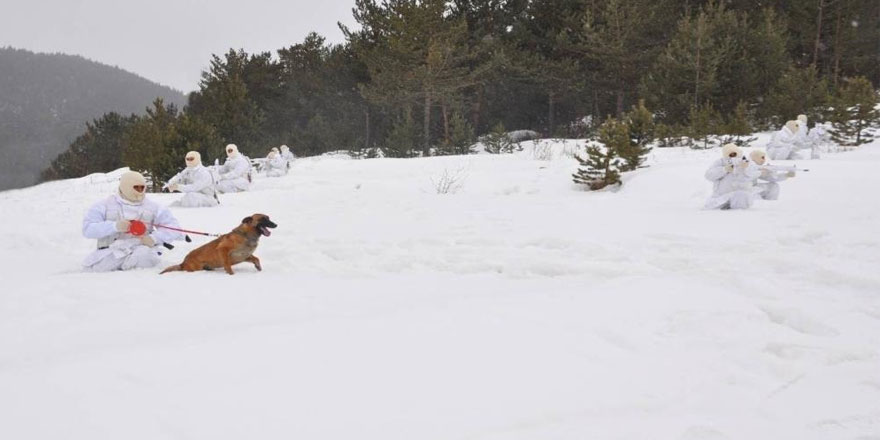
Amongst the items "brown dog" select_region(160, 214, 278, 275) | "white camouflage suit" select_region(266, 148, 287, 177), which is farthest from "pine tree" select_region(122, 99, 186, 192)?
"brown dog" select_region(160, 214, 278, 275)

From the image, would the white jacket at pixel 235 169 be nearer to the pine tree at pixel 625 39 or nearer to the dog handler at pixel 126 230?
the dog handler at pixel 126 230

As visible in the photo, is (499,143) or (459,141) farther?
(459,141)

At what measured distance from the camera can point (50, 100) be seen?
101875mm

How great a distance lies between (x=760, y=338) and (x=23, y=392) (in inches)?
127

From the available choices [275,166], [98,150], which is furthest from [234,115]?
[98,150]

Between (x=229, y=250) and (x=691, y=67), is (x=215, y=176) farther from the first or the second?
(x=691, y=67)

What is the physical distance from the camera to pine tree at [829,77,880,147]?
13164 millimetres

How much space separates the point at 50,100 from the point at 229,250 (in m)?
124

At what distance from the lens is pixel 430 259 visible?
4.85 m

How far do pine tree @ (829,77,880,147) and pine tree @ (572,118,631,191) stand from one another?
6846 millimetres

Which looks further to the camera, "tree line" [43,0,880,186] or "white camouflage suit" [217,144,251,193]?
"tree line" [43,0,880,186]

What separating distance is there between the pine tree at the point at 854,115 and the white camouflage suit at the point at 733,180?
27.8 feet

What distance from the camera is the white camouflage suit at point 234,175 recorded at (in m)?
12.7

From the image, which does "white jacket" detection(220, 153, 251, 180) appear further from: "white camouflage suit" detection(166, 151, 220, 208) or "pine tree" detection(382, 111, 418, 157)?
"pine tree" detection(382, 111, 418, 157)
